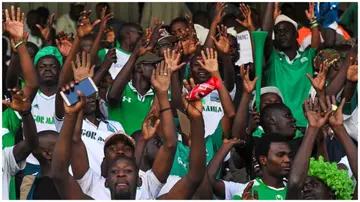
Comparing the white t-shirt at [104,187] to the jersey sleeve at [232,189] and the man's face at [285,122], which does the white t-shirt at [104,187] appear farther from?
the man's face at [285,122]

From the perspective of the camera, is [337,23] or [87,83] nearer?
[87,83]

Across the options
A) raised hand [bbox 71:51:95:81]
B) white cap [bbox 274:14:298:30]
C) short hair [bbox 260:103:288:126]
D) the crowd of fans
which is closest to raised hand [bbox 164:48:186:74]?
the crowd of fans

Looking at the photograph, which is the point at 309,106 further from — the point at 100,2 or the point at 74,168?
the point at 100,2

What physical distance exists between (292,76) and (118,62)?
1.55 meters

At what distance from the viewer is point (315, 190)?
8930 mm

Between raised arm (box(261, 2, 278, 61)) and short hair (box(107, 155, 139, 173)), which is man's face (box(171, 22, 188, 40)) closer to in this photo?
raised arm (box(261, 2, 278, 61))

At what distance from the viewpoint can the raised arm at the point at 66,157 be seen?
8562 mm

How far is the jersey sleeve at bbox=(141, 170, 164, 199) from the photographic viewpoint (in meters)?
8.90

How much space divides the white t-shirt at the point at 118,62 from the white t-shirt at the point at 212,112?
0.93m

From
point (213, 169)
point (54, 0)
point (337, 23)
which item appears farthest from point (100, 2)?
point (213, 169)

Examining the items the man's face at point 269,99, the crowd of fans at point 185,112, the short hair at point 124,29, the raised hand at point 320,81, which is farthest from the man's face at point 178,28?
the raised hand at point 320,81

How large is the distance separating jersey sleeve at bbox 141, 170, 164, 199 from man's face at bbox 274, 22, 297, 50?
3318mm

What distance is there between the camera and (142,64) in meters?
10.9

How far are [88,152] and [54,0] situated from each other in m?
4.13
